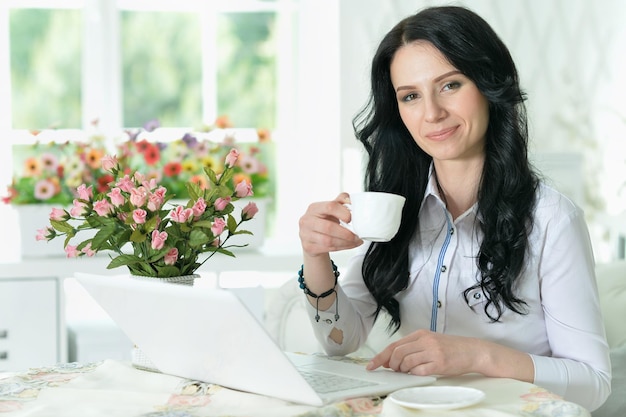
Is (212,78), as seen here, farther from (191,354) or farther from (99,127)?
(191,354)

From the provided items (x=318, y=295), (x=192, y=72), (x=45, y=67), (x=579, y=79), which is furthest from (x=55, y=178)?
(x=579, y=79)

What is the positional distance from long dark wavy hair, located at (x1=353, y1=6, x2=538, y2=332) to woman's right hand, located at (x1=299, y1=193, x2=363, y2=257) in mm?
284

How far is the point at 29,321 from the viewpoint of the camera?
2.92 m

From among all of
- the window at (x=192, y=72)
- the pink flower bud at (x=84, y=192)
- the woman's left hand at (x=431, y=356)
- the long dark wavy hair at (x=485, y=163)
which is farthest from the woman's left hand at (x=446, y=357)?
the window at (x=192, y=72)

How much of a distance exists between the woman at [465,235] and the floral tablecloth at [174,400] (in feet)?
0.89

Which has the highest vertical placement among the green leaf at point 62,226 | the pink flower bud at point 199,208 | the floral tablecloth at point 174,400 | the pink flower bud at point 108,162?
the pink flower bud at point 108,162

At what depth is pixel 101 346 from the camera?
2971mm

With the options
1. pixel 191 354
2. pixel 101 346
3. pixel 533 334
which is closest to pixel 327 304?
pixel 533 334

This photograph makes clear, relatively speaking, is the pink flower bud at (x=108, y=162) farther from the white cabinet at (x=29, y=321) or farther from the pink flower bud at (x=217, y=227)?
the white cabinet at (x=29, y=321)

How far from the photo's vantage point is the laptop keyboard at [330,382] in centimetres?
120

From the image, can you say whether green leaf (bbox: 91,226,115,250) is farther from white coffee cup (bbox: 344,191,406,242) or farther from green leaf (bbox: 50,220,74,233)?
white coffee cup (bbox: 344,191,406,242)

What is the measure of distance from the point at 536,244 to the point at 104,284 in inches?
29.8

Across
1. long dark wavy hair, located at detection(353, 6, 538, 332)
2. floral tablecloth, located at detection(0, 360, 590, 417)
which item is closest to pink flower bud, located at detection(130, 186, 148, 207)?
floral tablecloth, located at detection(0, 360, 590, 417)

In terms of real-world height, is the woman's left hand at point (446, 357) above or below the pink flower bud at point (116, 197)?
below
